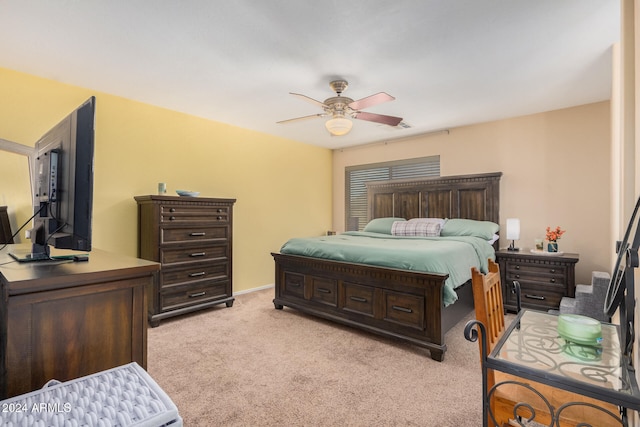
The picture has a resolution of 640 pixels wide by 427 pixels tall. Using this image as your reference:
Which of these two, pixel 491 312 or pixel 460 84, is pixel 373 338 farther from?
pixel 460 84

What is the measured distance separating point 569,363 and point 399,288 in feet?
5.60

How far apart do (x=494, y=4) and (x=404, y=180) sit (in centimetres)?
323

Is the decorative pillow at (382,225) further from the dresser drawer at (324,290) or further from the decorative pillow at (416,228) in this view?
the dresser drawer at (324,290)

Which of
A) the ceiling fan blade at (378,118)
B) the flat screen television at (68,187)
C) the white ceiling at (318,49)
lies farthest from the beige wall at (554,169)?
the flat screen television at (68,187)

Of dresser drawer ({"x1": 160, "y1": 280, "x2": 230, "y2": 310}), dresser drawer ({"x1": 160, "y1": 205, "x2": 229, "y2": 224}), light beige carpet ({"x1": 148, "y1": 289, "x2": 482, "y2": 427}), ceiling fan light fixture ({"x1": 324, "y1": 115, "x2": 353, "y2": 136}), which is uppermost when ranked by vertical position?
ceiling fan light fixture ({"x1": 324, "y1": 115, "x2": 353, "y2": 136})

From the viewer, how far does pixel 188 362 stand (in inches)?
96.8

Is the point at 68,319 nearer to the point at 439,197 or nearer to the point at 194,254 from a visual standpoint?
the point at 194,254

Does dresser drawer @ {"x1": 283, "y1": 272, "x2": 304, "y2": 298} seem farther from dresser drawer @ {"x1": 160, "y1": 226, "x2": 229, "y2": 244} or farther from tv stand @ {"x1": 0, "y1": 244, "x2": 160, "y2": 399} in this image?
tv stand @ {"x1": 0, "y1": 244, "x2": 160, "y2": 399}

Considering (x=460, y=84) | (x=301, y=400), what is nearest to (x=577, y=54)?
(x=460, y=84)

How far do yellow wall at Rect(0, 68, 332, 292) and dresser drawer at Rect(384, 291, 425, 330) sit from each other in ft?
8.37

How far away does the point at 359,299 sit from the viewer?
9.91ft

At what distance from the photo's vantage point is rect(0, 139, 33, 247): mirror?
260cm

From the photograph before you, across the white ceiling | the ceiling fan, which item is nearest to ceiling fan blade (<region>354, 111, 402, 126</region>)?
the ceiling fan

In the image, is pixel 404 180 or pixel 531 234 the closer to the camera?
pixel 531 234
